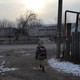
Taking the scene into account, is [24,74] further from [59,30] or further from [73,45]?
[59,30]

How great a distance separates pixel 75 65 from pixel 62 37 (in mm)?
3999

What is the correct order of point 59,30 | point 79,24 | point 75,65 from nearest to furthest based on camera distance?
point 75,65 < point 79,24 < point 59,30

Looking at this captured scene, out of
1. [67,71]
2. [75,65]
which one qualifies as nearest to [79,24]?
[75,65]

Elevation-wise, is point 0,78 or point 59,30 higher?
point 59,30

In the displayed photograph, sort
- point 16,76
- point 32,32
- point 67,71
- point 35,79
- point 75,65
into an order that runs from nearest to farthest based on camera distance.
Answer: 1. point 35,79
2. point 16,76
3. point 67,71
4. point 75,65
5. point 32,32

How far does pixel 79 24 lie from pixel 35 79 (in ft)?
22.0

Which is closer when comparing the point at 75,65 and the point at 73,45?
the point at 75,65

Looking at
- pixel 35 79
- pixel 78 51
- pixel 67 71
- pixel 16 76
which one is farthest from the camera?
pixel 78 51

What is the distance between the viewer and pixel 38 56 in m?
13.7

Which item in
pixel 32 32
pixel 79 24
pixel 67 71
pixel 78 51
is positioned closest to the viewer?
pixel 67 71

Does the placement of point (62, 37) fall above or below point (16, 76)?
above

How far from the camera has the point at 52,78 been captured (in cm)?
1114

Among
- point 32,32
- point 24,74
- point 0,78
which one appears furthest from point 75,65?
point 32,32

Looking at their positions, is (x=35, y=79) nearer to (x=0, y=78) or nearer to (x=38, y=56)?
(x=0, y=78)
